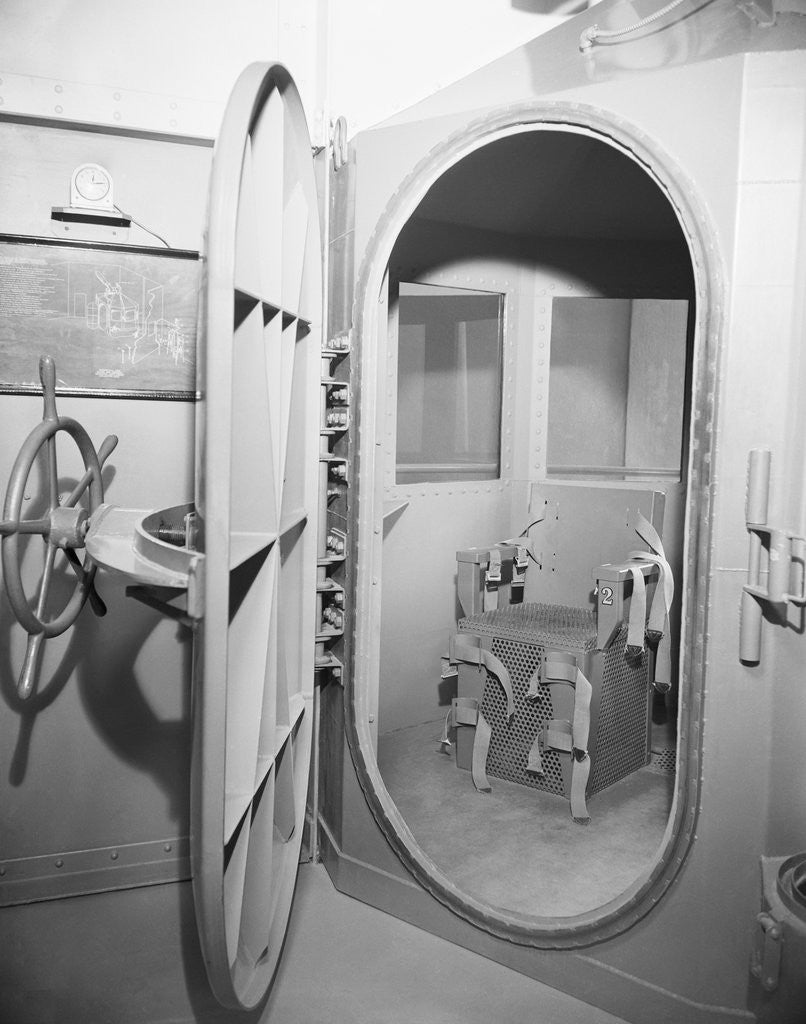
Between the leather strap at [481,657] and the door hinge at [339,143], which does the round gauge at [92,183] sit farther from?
the leather strap at [481,657]

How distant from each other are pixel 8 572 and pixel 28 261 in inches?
49.6

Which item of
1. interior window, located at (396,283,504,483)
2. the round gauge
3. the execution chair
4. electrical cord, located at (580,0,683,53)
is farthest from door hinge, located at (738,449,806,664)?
interior window, located at (396,283,504,483)

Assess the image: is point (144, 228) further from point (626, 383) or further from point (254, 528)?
point (626, 383)

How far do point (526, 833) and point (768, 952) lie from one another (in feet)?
4.24

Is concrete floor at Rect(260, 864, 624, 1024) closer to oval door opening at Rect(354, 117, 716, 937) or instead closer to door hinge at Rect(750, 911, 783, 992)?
oval door opening at Rect(354, 117, 716, 937)

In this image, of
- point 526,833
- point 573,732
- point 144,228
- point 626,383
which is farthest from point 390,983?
point 626,383

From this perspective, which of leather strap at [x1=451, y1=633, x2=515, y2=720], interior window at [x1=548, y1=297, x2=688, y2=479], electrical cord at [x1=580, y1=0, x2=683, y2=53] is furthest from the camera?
interior window at [x1=548, y1=297, x2=688, y2=479]

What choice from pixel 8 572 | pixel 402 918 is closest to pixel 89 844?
pixel 402 918

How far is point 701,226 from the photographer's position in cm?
218

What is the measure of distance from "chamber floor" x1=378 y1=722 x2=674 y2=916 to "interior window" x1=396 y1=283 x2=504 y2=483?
1.43 m

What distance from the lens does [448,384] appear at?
4473 millimetres

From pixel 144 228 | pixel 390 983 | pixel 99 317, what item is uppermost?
pixel 144 228

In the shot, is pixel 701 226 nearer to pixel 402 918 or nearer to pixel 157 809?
pixel 402 918

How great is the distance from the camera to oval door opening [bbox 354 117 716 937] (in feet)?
11.2
